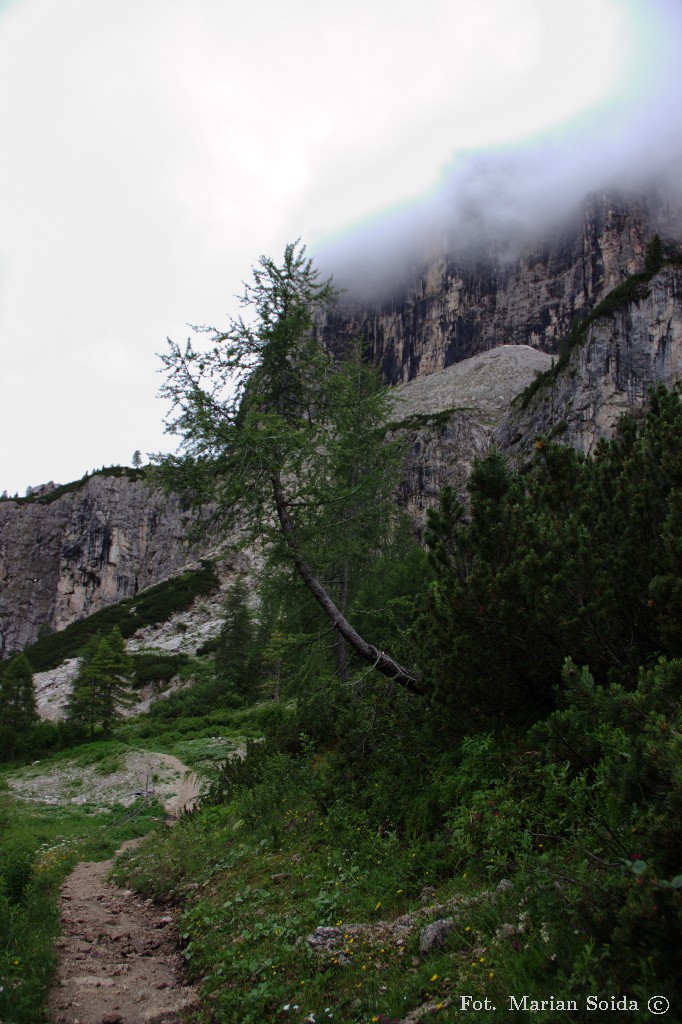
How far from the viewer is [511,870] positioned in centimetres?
421

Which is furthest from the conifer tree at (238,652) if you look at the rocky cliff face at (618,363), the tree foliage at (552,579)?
the tree foliage at (552,579)

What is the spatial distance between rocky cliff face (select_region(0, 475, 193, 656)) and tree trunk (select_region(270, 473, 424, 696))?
306ft

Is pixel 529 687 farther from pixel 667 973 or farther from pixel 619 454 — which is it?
pixel 667 973

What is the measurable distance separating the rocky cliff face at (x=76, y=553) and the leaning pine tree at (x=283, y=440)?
93013mm

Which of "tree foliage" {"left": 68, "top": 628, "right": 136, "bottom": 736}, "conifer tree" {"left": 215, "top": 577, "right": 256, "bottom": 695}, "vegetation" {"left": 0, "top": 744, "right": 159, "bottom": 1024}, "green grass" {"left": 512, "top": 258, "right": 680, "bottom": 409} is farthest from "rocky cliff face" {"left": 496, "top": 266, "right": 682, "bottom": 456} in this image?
"vegetation" {"left": 0, "top": 744, "right": 159, "bottom": 1024}

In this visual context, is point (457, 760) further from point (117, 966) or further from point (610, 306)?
point (610, 306)

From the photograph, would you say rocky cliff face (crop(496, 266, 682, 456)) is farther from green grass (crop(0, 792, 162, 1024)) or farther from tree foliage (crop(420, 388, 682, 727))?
tree foliage (crop(420, 388, 682, 727))

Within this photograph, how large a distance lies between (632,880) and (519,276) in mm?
129443

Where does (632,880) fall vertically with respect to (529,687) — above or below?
below

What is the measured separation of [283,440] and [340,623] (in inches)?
117

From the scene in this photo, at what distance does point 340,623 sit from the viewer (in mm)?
8570

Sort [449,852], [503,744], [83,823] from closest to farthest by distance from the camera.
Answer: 1. [449,852]
2. [503,744]
3. [83,823]

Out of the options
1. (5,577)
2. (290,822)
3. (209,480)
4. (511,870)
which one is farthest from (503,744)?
(5,577)

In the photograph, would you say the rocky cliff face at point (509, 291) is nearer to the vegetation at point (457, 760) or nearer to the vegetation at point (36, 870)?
the vegetation at point (36, 870)
